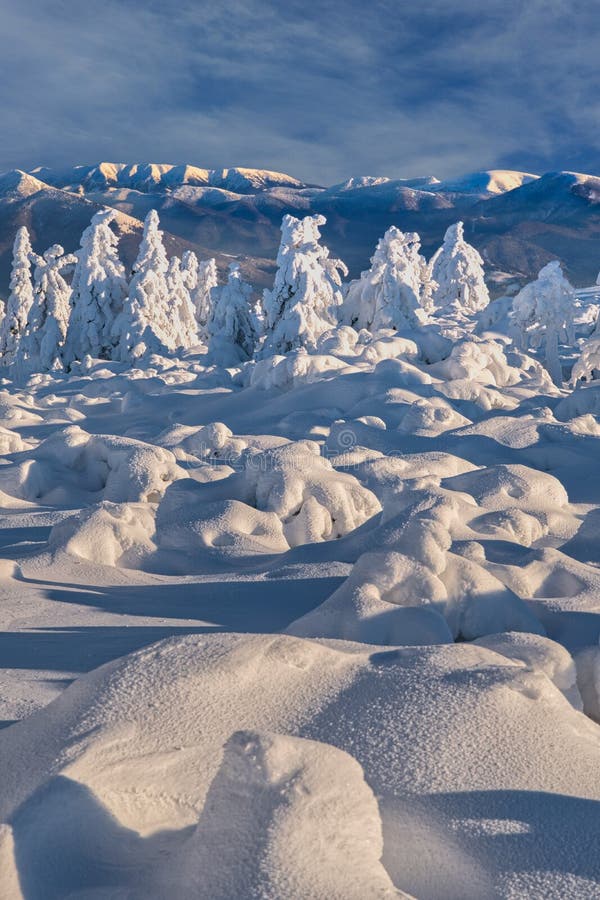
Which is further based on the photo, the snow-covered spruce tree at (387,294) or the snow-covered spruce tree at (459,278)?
the snow-covered spruce tree at (459,278)

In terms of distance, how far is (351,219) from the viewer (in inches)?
6442

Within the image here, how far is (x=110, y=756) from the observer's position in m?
2.19

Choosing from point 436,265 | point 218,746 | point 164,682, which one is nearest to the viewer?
point 218,746

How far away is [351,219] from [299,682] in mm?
169112

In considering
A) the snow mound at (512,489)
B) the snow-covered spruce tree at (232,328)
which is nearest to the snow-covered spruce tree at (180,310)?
the snow-covered spruce tree at (232,328)

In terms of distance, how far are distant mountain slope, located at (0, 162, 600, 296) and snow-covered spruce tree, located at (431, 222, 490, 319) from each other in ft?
142

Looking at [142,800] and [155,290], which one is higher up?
[155,290]

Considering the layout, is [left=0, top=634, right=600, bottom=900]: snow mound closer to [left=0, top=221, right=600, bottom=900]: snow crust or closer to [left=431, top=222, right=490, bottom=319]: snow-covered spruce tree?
[left=0, top=221, right=600, bottom=900]: snow crust

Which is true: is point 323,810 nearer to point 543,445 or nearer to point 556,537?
point 556,537

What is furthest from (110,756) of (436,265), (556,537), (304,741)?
(436,265)

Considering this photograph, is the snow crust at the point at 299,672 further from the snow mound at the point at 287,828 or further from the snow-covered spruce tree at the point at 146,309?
the snow-covered spruce tree at the point at 146,309

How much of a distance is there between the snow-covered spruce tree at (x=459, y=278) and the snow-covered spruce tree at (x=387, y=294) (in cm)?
2254

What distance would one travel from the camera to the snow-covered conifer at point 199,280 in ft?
162

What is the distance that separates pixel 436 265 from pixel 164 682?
55.1 m
